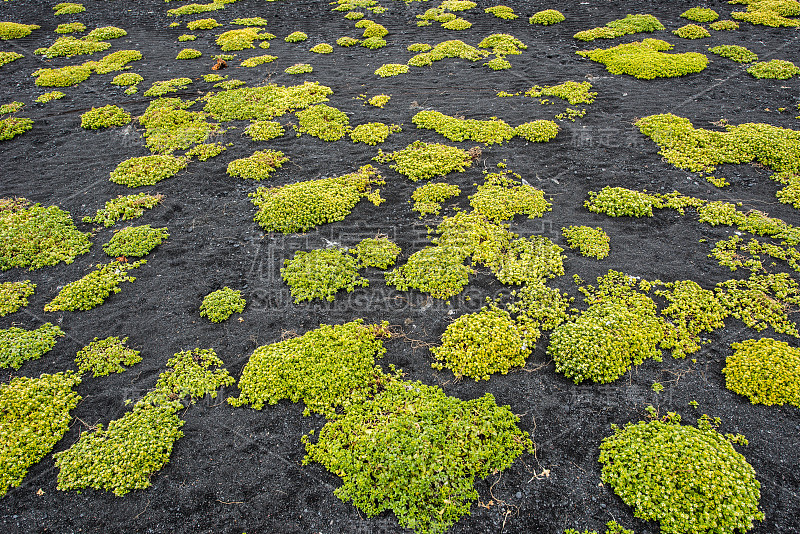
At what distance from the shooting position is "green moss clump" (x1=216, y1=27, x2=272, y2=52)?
728 inches

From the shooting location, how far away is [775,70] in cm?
1371

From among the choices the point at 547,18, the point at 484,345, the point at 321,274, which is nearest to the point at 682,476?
the point at 484,345

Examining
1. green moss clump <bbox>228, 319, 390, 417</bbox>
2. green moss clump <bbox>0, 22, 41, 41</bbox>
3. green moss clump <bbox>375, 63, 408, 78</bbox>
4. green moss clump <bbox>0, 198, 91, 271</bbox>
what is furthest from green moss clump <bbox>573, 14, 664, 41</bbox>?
green moss clump <bbox>0, 22, 41, 41</bbox>

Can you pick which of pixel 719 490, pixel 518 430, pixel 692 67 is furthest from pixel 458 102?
pixel 719 490

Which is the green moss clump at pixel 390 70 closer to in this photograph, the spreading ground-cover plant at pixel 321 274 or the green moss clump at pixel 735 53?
the spreading ground-cover plant at pixel 321 274

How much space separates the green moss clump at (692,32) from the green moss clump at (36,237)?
2106 centimetres

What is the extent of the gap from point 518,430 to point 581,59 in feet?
48.6

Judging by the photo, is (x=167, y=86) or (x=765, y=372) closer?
(x=765, y=372)

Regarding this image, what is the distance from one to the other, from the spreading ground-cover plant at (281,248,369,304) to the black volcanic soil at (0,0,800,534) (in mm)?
227

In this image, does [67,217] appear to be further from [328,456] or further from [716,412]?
[716,412]

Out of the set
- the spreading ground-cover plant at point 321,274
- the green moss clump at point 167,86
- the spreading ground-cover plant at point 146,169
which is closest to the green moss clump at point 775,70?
the spreading ground-cover plant at point 321,274

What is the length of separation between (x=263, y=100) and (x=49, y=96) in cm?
785

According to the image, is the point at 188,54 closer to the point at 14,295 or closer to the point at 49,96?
the point at 49,96

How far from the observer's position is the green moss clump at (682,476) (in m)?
4.83
